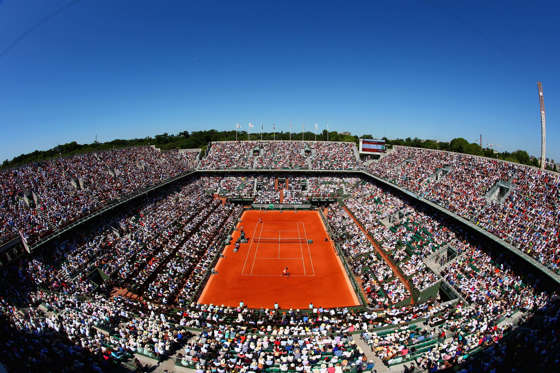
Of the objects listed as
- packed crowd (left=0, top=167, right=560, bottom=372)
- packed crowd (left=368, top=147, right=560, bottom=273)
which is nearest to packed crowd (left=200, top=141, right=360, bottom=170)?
packed crowd (left=368, top=147, right=560, bottom=273)

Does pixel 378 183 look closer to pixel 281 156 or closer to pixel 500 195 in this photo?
pixel 281 156

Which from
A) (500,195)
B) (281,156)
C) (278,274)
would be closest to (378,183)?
(281,156)

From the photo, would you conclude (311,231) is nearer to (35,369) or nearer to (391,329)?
(391,329)

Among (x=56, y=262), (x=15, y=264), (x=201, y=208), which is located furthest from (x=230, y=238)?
(x=15, y=264)

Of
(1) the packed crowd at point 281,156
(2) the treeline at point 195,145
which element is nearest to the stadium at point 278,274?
(1) the packed crowd at point 281,156

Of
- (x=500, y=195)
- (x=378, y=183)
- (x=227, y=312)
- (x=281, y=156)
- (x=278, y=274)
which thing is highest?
(x=281, y=156)

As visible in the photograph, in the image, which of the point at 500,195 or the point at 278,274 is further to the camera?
the point at 278,274

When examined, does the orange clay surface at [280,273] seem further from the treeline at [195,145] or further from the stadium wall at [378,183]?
the treeline at [195,145]

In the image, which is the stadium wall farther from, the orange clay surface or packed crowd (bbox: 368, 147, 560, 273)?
the orange clay surface
